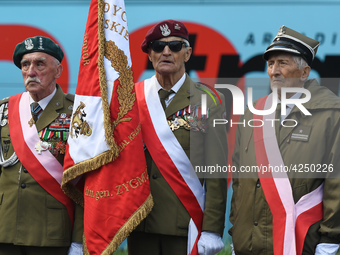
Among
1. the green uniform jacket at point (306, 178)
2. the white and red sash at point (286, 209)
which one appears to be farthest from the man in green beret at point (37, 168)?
the white and red sash at point (286, 209)

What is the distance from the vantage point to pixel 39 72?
4.02 metres

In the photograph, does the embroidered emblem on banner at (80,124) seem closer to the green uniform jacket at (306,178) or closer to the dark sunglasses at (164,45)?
the dark sunglasses at (164,45)

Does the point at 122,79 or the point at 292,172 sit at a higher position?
the point at 122,79

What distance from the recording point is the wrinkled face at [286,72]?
377 cm

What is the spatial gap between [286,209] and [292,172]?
214mm

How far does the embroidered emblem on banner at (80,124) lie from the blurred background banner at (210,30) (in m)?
Answer: 1.86

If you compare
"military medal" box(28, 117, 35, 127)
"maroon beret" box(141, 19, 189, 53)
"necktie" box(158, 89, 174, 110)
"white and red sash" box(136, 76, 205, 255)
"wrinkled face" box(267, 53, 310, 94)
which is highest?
"maroon beret" box(141, 19, 189, 53)

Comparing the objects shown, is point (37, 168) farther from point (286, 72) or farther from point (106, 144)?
point (286, 72)

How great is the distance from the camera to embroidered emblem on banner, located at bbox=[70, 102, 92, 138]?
379cm

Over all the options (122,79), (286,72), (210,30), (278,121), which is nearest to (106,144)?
(122,79)

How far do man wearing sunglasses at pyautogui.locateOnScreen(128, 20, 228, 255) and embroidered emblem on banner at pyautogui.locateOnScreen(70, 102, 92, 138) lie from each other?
0.40 m

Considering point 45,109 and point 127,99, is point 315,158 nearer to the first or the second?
point 127,99

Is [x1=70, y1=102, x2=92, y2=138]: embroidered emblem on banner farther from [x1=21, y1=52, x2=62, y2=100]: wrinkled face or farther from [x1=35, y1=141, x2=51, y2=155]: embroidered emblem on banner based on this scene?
[x1=21, y1=52, x2=62, y2=100]: wrinkled face

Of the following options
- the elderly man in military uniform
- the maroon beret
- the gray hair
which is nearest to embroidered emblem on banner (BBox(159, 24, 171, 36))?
the maroon beret
